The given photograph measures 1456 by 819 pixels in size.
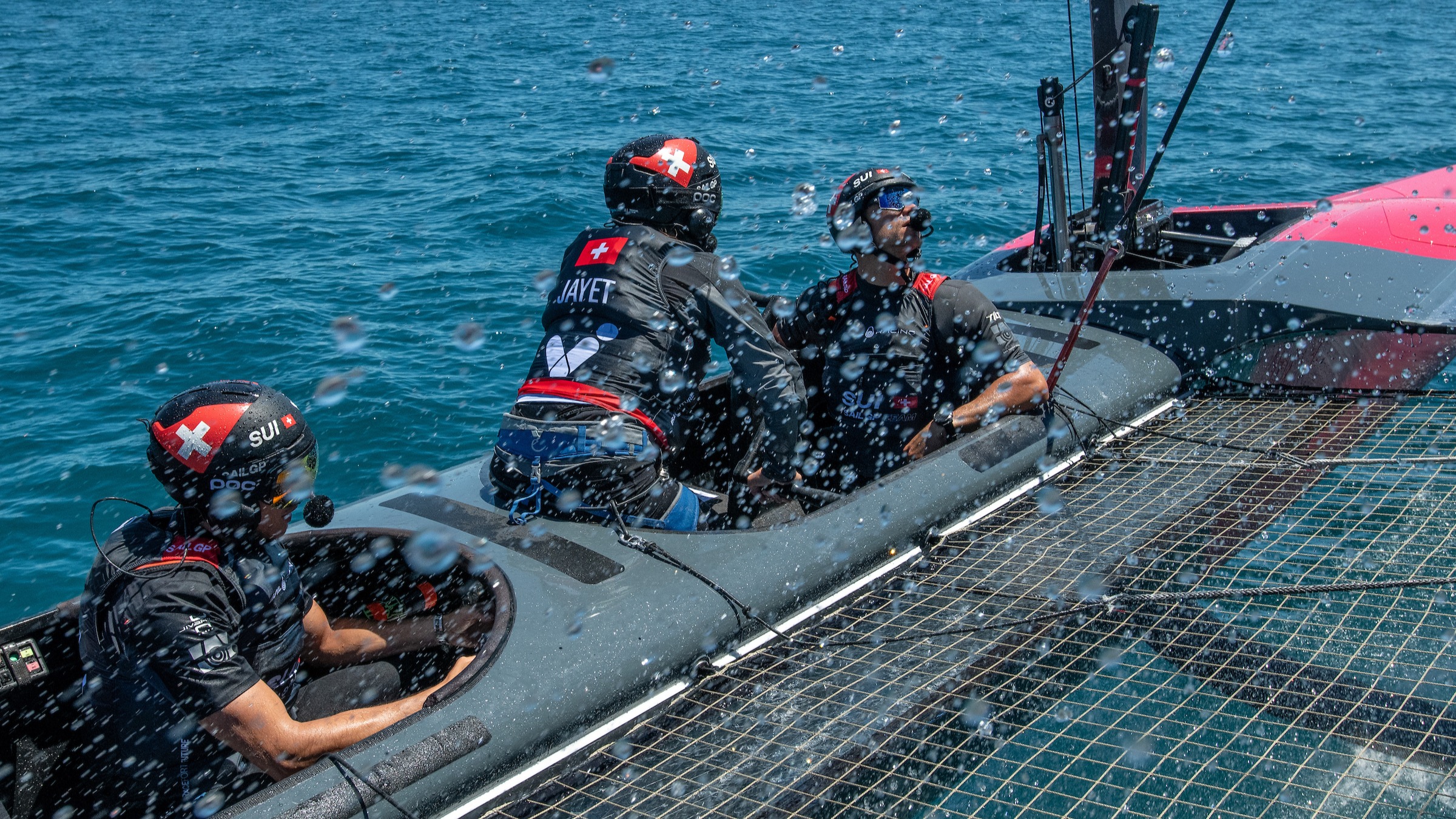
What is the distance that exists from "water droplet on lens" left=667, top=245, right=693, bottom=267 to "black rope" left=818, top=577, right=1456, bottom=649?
124 cm

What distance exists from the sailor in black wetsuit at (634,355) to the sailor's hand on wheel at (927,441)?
83 cm

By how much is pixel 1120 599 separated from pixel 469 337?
4.90 metres

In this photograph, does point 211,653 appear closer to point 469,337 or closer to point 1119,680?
point 1119,680

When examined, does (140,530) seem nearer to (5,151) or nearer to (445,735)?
(445,735)

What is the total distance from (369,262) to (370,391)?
8.12 feet

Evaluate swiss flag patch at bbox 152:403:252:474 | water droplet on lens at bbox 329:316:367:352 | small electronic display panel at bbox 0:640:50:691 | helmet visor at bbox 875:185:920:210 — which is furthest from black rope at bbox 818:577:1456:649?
water droplet on lens at bbox 329:316:367:352

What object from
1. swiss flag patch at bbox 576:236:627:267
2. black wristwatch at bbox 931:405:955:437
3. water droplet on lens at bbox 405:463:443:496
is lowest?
black wristwatch at bbox 931:405:955:437

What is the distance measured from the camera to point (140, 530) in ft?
7.49

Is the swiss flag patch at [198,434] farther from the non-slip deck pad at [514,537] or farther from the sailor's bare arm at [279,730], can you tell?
the non-slip deck pad at [514,537]

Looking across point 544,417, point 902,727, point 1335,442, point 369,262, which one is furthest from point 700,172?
point 369,262

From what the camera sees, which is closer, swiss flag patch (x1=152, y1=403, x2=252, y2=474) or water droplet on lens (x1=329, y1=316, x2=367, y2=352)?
swiss flag patch (x1=152, y1=403, x2=252, y2=474)

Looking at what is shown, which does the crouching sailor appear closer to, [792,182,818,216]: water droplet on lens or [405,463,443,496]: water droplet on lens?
[405,463,443,496]: water droplet on lens

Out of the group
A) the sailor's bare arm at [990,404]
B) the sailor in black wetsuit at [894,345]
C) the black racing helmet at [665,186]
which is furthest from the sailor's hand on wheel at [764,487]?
the black racing helmet at [665,186]

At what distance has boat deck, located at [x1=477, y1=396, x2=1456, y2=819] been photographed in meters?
2.72
